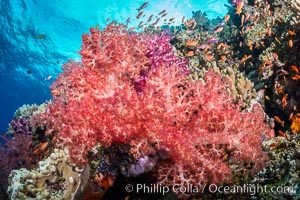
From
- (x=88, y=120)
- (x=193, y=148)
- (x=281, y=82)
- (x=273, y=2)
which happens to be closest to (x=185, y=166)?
(x=193, y=148)

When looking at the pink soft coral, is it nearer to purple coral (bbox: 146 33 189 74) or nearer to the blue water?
purple coral (bbox: 146 33 189 74)

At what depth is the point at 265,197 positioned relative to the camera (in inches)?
125

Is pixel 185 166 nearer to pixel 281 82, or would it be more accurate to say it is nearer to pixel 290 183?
pixel 290 183

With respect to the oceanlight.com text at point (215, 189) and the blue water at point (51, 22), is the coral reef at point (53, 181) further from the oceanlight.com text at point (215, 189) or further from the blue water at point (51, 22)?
the blue water at point (51, 22)

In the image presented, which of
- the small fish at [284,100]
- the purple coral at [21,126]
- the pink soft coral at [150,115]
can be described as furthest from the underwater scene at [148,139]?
the purple coral at [21,126]

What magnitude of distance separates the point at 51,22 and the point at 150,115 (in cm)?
2674

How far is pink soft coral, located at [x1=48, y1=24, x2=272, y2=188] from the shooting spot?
2.98 metres

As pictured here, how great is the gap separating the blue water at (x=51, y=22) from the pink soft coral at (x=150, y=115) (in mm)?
18393

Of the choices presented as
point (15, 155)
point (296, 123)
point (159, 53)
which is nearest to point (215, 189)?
point (159, 53)

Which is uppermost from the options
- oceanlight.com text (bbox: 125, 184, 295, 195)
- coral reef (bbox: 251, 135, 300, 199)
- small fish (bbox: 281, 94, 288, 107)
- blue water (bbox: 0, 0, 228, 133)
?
blue water (bbox: 0, 0, 228, 133)

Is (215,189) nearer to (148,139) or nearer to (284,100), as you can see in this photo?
(148,139)

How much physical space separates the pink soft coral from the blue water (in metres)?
18.4

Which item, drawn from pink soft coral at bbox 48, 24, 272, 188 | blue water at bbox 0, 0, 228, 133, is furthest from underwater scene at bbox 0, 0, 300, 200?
blue water at bbox 0, 0, 228, 133

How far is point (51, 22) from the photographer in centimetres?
2572
